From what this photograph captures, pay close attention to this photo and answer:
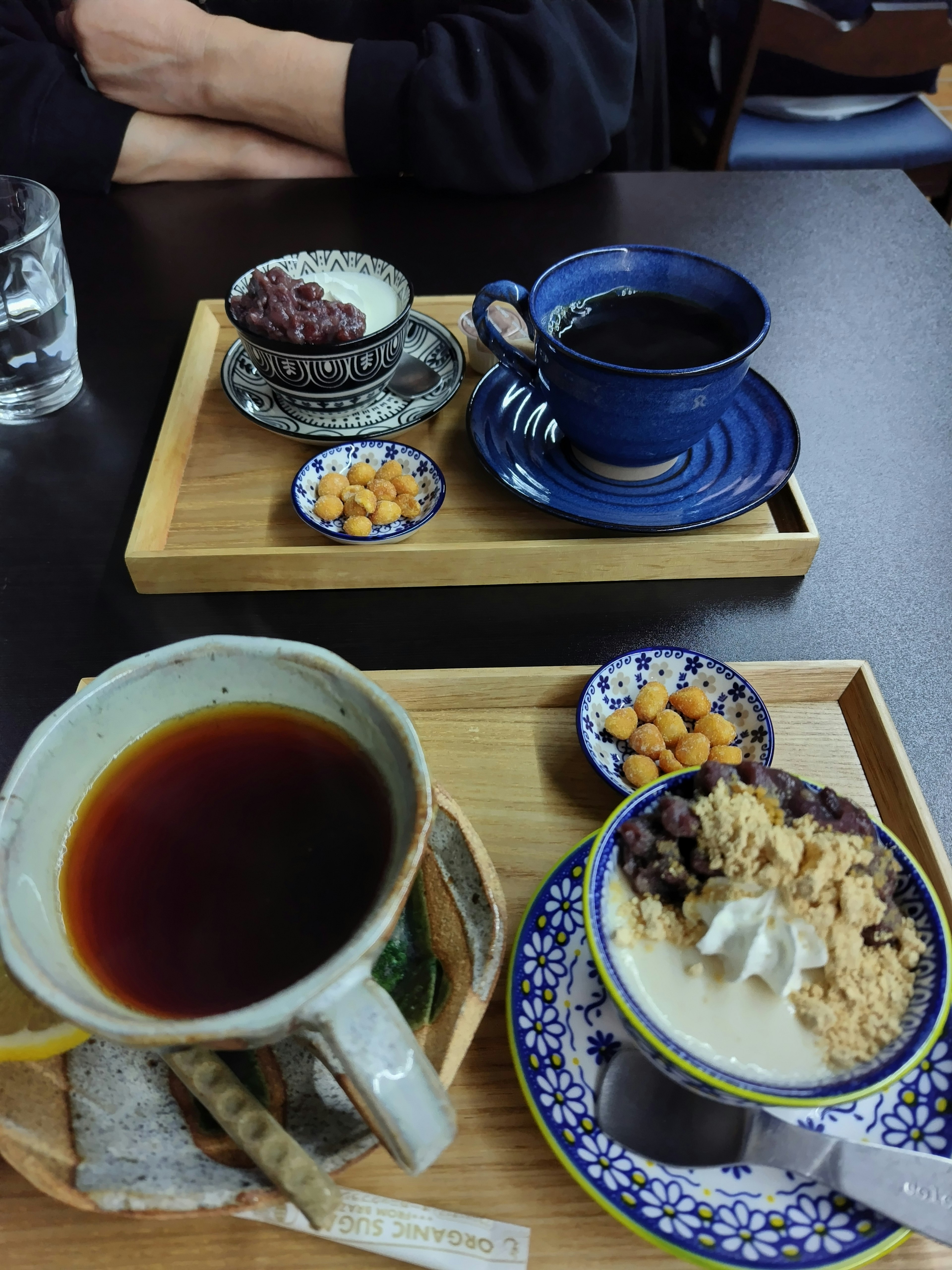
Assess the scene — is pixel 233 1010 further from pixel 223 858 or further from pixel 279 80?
pixel 279 80

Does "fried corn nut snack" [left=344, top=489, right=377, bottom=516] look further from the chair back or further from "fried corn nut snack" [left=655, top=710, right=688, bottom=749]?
the chair back

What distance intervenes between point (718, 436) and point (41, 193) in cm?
103

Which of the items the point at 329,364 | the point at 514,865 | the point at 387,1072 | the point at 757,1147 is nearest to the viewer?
the point at 387,1072

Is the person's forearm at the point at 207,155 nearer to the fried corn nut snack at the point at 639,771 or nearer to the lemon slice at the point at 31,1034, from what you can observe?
the fried corn nut snack at the point at 639,771

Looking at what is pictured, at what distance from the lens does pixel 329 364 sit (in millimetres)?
1052

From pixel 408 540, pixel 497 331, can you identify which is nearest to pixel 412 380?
pixel 497 331

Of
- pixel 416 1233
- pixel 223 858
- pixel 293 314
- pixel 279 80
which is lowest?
pixel 416 1233

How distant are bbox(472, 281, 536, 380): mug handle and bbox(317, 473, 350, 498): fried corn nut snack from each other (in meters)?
0.23

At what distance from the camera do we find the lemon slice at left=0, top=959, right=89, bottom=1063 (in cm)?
52

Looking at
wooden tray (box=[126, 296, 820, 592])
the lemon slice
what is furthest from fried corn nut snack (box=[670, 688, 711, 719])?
the lemon slice

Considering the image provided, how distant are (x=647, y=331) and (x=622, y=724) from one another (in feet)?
1.54

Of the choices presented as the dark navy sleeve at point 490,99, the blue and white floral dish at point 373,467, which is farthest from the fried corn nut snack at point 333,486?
the dark navy sleeve at point 490,99

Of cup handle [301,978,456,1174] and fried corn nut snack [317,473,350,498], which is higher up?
cup handle [301,978,456,1174]

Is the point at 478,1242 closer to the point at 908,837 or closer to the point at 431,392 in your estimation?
the point at 908,837
